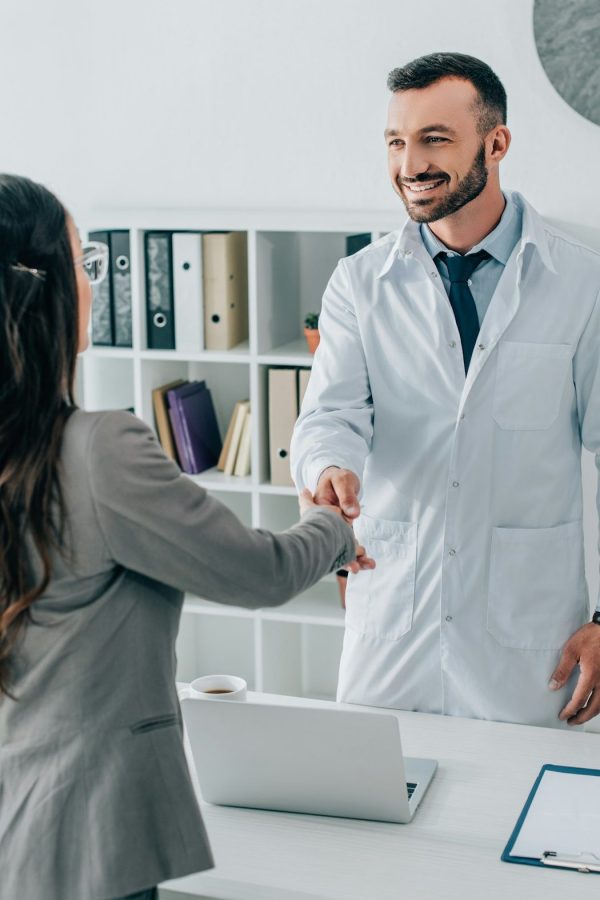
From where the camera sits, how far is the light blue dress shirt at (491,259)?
214 centimetres

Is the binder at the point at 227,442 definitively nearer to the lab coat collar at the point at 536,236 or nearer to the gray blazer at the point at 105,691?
the lab coat collar at the point at 536,236

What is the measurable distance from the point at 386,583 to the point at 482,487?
0.25 m

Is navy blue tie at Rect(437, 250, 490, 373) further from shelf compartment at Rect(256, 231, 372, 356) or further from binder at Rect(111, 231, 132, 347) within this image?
binder at Rect(111, 231, 132, 347)

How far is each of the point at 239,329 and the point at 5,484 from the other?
2391mm

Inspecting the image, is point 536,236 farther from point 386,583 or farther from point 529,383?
point 386,583

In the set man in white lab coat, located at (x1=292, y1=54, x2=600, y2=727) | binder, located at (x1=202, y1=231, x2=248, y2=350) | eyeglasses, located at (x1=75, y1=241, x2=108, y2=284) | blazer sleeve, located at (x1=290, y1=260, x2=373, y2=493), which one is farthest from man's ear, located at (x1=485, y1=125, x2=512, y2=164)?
binder, located at (x1=202, y1=231, x2=248, y2=350)

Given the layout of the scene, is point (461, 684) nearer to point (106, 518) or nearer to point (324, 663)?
point (106, 518)

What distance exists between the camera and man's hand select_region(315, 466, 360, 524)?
1.84 metres

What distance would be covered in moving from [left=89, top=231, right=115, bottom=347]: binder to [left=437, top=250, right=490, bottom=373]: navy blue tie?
1551 millimetres

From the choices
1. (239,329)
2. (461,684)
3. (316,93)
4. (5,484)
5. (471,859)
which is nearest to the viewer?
(5,484)

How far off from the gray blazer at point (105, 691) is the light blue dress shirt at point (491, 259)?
3.40 ft

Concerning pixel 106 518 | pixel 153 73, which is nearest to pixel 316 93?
pixel 153 73

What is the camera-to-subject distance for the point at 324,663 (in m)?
3.71

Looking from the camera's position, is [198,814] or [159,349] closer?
[198,814]
